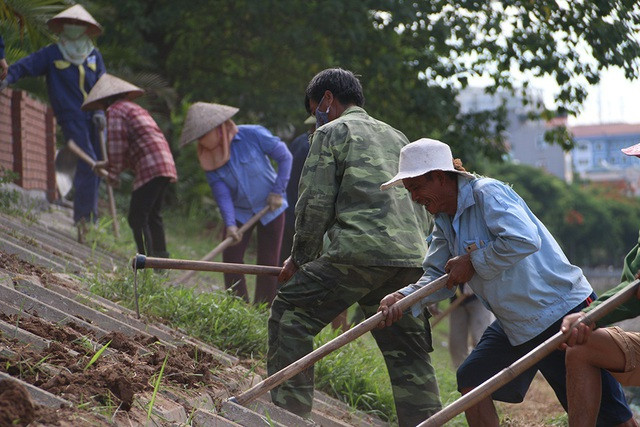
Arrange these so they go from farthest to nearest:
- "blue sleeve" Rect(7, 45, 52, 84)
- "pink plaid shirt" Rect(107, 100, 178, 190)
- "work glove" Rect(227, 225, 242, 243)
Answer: "blue sleeve" Rect(7, 45, 52, 84) < "pink plaid shirt" Rect(107, 100, 178, 190) < "work glove" Rect(227, 225, 242, 243)

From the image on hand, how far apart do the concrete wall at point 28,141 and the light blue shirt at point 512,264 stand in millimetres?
6783

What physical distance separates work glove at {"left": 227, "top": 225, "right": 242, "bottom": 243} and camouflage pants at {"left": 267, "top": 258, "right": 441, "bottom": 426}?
280 centimetres

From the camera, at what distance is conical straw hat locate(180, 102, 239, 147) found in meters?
8.12

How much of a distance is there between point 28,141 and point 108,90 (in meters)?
2.95

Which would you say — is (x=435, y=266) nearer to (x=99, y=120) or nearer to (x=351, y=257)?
(x=351, y=257)

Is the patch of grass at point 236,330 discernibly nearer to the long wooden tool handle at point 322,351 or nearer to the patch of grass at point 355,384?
the patch of grass at point 355,384

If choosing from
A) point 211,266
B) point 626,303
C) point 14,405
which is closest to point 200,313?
point 211,266

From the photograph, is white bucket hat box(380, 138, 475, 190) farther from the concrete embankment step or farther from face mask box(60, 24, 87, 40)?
face mask box(60, 24, 87, 40)

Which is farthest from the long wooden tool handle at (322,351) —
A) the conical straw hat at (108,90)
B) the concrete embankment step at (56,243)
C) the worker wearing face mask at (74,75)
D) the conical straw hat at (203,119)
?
the worker wearing face mask at (74,75)

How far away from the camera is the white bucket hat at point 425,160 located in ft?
14.6

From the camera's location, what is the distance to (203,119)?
8.22 m

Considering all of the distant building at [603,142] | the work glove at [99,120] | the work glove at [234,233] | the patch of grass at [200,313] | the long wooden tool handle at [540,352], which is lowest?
the distant building at [603,142]

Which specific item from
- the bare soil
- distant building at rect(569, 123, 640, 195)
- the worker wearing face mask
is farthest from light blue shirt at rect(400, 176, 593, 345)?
distant building at rect(569, 123, 640, 195)

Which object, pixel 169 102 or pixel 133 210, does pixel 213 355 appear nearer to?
pixel 133 210
